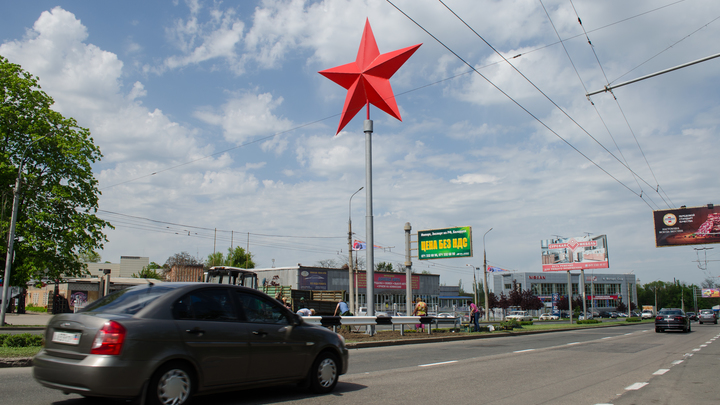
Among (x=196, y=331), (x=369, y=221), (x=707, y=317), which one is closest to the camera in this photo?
(x=196, y=331)

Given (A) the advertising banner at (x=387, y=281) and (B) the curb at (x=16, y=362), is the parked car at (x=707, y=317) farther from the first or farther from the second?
(B) the curb at (x=16, y=362)

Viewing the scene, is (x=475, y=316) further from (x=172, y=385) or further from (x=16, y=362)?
(x=172, y=385)

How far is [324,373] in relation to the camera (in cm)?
695

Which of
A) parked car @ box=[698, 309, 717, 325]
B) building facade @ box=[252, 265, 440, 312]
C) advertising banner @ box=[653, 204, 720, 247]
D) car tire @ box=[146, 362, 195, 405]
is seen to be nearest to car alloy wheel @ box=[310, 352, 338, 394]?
car tire @ box=[146, 362, 195, 405]

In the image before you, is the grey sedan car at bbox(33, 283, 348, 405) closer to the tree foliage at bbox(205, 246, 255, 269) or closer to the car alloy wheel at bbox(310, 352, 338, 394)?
the car alloy wheel at bbox(310, 352, 338, 394)

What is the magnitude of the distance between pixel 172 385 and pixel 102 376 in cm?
69

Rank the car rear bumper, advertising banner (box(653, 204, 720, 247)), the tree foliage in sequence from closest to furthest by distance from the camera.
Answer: the car rear bumper, advertising banner (box(653, 204, 720, 247)), the tree foliage

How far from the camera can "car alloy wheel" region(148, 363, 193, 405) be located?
510 centimetres

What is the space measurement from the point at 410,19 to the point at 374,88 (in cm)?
448

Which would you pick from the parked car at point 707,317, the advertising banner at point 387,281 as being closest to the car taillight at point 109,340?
the advertising banner at point 387,281

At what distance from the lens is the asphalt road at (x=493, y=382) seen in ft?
22.0

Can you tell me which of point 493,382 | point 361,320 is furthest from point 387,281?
point 493,382

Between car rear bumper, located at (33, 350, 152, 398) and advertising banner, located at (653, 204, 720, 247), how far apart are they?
42050 millimetres

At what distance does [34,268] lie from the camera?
85.9 ft
